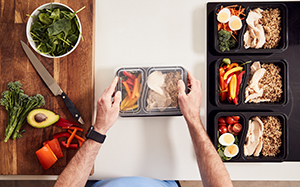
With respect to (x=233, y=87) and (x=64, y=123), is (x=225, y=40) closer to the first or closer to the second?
(x=233, y=87)

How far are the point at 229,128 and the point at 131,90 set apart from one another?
668 millimetres

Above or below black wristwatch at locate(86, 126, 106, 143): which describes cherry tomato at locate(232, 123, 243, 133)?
above

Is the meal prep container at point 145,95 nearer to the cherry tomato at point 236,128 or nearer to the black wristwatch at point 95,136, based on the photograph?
the black wristwatch at point 95,136

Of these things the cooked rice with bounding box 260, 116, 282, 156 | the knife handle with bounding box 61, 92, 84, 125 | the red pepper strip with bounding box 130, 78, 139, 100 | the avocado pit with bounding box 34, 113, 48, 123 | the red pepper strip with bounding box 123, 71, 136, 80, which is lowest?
the cooked rice with bounding box 260, 116, 282, 156

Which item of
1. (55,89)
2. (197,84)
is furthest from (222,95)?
(55,89)

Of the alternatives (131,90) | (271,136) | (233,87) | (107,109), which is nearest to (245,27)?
(233,87)

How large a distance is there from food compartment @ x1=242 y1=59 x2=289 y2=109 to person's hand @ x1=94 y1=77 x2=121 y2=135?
2.57 feet

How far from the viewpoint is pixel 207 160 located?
1.16 metres

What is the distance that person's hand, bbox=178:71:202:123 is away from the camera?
1156 mm

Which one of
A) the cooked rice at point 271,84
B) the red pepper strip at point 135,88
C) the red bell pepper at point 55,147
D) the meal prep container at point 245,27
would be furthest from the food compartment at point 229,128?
the red bell pepper at point 55,147

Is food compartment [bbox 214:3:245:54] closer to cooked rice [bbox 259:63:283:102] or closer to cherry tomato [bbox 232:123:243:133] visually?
cooked rice [bbox 259:63:283:102]

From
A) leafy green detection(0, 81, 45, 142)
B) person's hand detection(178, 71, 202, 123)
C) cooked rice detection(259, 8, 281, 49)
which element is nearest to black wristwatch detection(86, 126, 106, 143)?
leafy green detection(0, 81, 45, 142)

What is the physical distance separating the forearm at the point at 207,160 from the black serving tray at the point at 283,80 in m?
0.13

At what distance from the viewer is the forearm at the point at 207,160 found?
1.11m
